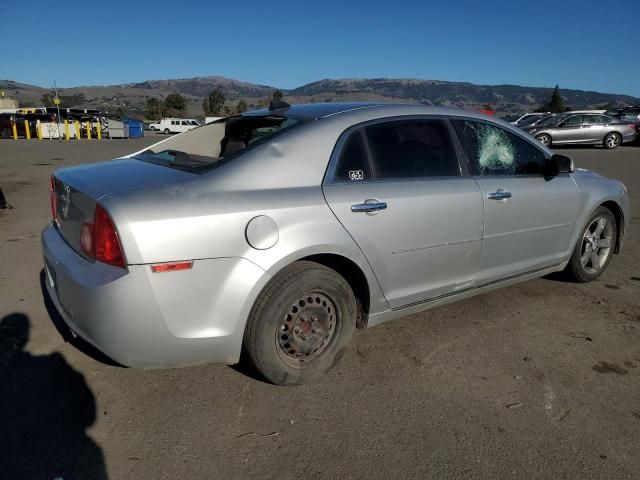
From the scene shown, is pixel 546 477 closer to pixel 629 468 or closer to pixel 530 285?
pixel 629 468

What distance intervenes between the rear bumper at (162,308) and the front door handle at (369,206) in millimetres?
669

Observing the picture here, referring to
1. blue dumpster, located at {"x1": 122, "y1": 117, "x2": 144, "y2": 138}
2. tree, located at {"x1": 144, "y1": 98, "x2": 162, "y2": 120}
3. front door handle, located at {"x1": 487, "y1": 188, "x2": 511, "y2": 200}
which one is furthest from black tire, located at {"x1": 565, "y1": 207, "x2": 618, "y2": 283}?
tree, located at {"x1": 144, "y1": 98, "x2": 162, "y2": 120}

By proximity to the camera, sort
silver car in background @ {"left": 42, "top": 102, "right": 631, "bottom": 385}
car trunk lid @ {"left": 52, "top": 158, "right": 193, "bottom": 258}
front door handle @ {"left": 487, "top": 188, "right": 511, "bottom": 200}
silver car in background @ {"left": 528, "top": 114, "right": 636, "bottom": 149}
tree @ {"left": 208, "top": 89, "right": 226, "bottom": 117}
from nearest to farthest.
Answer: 1. silver car in background @ {"left": 42, "top": 102, "right": 631, "bottom": 385}
2. car trunk lid @ {"left": 52, "top": 158, "right": 193, "bottom": 258}
3. front door handle @ {"left": 487, "top": 188, "right": 511, "bottom": 200}
4. silver car in background @ {"left": 528, "top": 114, "right": 636, "bottom": 149}
5. tree @ {"left": 208, "top": 89, "right": 226, "bottom": 117}

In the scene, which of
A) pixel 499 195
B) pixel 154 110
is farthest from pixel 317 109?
pixel 154 110

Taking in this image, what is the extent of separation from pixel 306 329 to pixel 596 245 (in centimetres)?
315

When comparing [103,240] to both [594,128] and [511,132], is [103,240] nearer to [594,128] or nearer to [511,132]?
A: [511,132]

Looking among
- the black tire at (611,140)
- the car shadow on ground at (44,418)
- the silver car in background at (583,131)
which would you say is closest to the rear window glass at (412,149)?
the car shadow on ground at (44,418)

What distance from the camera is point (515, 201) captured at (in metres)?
3.52

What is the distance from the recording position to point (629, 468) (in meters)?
2.19

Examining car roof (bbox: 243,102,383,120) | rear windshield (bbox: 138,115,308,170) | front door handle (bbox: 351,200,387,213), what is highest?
car roof (bbox: 243,102,383,120)

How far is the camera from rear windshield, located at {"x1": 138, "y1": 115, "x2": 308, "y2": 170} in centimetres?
297

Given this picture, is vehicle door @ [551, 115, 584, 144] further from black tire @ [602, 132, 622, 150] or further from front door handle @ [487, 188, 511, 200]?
front door handle @ [487, 188, 511, 200]

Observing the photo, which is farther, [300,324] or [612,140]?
[612,140]

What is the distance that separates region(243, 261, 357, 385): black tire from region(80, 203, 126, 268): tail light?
2.38 ft
